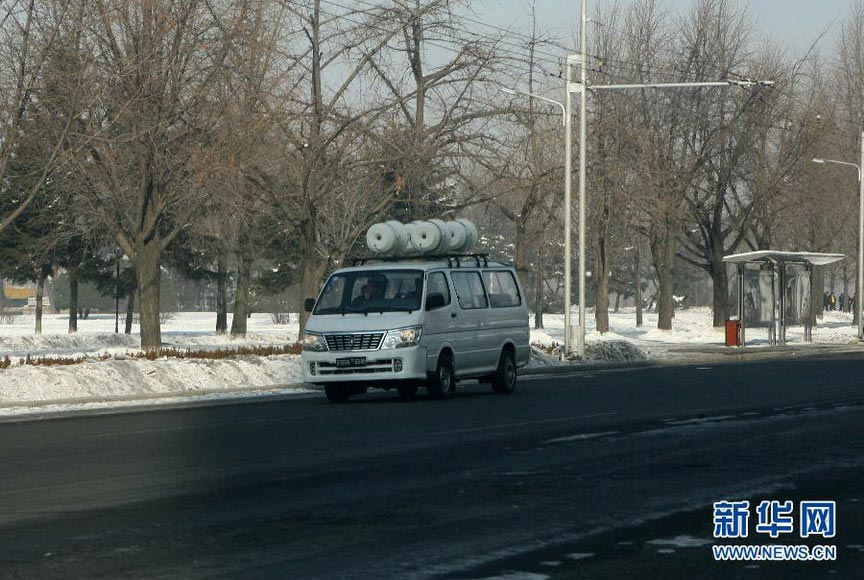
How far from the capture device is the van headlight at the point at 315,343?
23656mm

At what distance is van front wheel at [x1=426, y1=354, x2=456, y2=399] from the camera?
24078mm

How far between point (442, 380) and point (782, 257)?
28896 millimetres

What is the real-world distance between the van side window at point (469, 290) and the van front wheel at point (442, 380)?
104 centimetres

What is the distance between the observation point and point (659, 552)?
9008 mm

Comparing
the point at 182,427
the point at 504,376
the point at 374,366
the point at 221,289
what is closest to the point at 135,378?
the point at 374,366

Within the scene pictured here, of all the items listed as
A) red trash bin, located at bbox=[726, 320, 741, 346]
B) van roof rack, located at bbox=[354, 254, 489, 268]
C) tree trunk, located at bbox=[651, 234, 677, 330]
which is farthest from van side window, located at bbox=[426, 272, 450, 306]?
tree trunk, located at bbox=[651, 234, 677, 330]

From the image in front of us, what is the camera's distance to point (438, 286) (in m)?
24.5

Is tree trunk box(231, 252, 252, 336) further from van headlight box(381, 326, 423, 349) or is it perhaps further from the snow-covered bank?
van headlight box(381, 326, 423, 349)

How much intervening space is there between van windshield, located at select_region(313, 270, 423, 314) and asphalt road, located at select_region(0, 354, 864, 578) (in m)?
2.01

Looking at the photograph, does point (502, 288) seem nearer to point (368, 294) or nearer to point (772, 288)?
point (368, 294)

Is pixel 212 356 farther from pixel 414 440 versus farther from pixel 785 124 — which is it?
pixel 785 124

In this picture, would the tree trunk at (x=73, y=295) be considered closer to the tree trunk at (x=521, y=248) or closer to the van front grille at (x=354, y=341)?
the tree trunk at (x=521, y=248)

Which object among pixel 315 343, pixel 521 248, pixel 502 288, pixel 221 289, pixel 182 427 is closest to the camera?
pixel 182 427

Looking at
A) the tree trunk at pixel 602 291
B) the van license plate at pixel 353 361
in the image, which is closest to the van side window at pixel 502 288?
the van license plate at pixel 353 361
